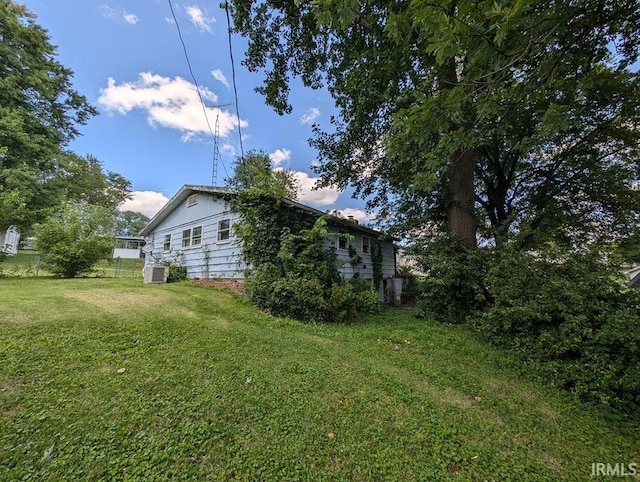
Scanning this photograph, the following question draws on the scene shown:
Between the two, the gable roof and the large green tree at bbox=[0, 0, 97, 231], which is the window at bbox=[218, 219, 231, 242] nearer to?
the gable roof

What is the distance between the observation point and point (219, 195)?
921 cm

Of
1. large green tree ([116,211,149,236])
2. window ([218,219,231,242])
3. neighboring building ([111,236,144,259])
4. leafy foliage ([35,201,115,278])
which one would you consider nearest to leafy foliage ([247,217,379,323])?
window ([218,219,231,242])

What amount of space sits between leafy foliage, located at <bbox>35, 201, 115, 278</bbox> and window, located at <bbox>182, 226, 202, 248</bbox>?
298 cm

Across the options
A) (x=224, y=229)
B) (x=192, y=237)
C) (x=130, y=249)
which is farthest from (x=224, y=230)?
(x=130, y=249)

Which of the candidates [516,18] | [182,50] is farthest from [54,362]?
[182,50]

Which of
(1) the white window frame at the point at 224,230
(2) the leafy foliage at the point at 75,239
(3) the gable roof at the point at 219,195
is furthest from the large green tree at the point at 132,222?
(1) the white window frame at the point at 224,230

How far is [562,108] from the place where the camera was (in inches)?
133

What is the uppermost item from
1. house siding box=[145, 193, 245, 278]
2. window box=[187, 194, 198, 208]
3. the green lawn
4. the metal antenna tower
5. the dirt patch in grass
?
the metal antenna tower

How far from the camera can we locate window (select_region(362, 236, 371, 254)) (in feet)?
38.3

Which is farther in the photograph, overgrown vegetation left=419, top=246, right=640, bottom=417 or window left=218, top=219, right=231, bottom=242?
window left=218, top=219, right=231, bottom=242

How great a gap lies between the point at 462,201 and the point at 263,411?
685cm

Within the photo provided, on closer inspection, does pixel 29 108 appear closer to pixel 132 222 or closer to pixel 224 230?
pixel 224 230

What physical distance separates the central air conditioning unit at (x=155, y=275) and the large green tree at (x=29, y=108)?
837 cm

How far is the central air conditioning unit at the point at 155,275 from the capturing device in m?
9.91
